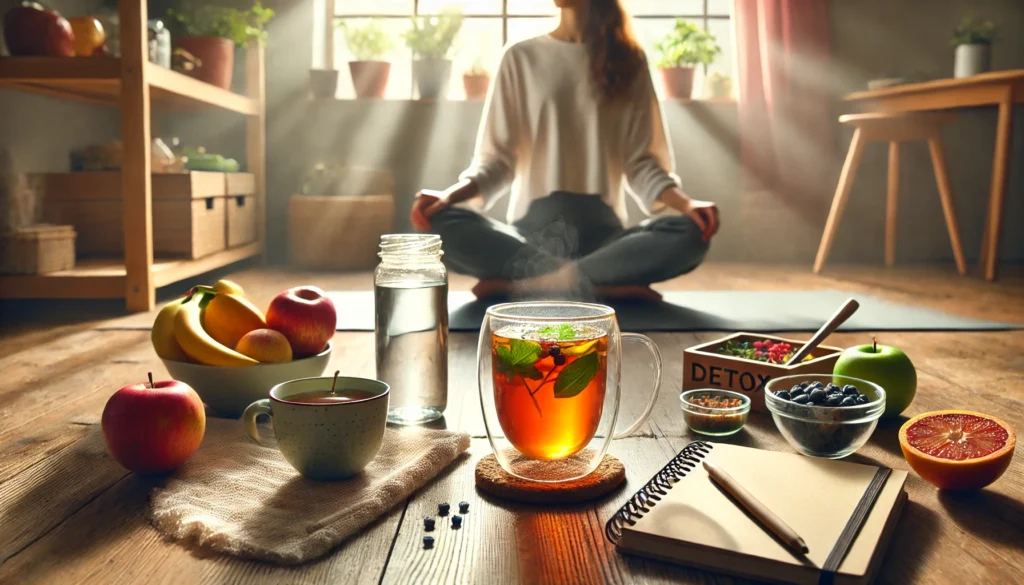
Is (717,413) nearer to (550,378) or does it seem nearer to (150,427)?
(550,378)

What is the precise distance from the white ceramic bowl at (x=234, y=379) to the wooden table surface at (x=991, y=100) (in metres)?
2.81

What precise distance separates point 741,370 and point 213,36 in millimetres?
2827

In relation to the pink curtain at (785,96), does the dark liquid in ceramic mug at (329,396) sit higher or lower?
lower

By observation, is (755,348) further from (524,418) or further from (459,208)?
(459,208)

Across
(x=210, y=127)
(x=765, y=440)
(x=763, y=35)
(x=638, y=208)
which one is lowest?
(x=765, y=440)

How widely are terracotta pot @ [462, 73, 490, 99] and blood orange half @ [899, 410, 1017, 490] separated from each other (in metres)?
3.53

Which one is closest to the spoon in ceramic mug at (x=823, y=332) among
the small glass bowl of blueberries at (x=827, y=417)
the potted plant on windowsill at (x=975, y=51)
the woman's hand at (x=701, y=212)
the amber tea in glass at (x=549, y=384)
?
the small glass bowl of blueberries at (x=827, y=417)

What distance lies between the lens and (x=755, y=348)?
60.6 inches

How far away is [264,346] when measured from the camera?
130 centimetres

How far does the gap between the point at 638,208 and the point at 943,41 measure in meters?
1.65

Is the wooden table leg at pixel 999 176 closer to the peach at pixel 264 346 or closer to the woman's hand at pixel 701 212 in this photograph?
the woman's hand at pixel 701 212

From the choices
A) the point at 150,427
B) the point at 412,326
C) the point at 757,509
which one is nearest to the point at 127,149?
the point at 412,326

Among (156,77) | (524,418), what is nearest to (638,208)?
(156,77)

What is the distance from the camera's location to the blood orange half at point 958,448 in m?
1.04
